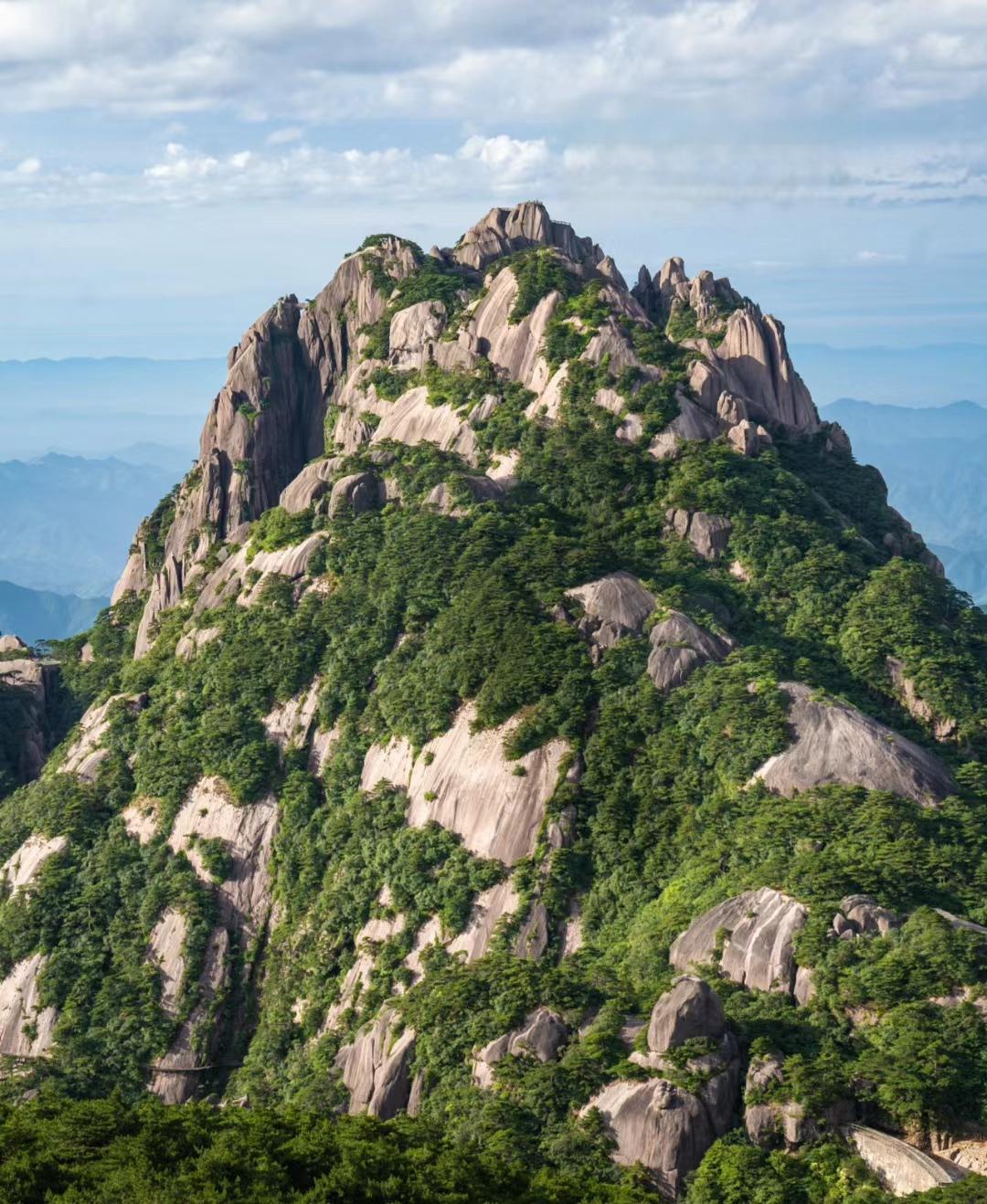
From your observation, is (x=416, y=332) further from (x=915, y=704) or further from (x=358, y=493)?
(x=915, y=704)

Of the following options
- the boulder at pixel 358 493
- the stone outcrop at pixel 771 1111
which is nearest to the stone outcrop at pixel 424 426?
the boulder at pixel 358 493

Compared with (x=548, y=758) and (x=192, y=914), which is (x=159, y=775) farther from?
(x=548, y=758)

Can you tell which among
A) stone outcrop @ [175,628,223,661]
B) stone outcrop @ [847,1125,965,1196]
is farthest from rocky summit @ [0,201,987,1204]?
stone outcrop @ [175,628,223,661]

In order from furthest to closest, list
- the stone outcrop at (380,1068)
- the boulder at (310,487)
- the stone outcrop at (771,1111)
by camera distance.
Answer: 1. the boulder at (310,487)
2. the stone outcrop at (380,1068)
3. the stone outcrop at (771,1111)

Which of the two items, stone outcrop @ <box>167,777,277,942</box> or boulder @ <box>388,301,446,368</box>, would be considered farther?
boulder @ <box>388,301,446,368</box>

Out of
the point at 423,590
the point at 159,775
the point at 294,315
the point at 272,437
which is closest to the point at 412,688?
the point at 423,590

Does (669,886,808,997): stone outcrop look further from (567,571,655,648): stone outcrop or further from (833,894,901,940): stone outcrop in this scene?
(567,571,655,648): stone outcrop

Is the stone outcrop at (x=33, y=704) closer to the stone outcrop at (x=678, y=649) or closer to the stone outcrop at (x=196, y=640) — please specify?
the stone outcrop at (x=196, y=640)

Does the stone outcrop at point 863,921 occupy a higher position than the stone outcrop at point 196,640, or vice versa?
the stone outcrop at point 196,640
